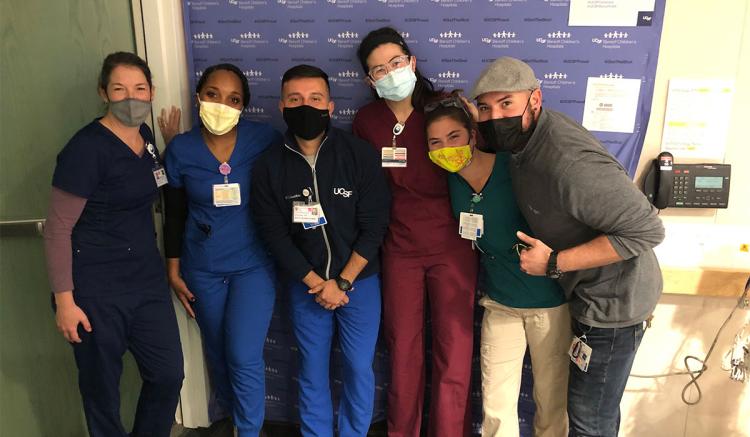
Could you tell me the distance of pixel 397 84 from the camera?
1.83 metres

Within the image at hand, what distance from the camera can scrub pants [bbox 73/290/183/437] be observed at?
5.59 ft

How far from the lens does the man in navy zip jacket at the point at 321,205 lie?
71.5 inches

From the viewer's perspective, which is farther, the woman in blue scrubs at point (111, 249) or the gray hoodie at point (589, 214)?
the woman in blue scrubs at point (111, 249)

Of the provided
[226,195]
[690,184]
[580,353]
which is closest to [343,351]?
[226,195]

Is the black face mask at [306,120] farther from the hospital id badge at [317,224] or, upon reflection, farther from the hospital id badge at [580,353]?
the hospital id badge at [580,353]

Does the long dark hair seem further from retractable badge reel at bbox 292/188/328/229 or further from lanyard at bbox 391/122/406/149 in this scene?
retractable badge reel at bbox 292/188/328/229

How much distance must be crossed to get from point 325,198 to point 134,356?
3.10ft

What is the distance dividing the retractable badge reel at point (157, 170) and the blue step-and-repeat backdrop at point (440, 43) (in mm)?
514

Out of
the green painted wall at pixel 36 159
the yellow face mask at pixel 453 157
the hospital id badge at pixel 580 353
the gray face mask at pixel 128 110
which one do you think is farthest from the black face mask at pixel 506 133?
the green painted wall at pixel 36 159

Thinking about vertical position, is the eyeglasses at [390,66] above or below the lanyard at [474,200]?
above

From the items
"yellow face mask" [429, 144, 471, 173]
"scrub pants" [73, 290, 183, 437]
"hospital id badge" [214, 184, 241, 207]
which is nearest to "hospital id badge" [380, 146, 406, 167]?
"yellow face mask" [429, 144, 471, 173]

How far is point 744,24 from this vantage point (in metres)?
1.85

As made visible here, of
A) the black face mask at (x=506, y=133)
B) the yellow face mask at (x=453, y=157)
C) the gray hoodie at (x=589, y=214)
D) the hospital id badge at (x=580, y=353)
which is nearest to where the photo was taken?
the gray hoodie at (x=589, y=214)

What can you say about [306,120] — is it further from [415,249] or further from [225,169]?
[415,249]
